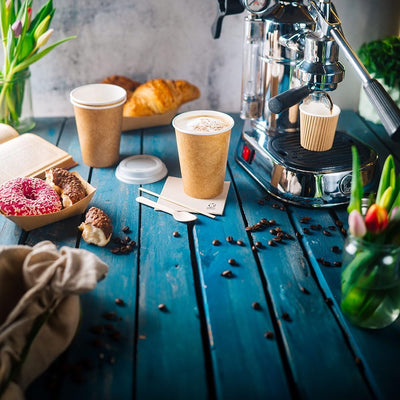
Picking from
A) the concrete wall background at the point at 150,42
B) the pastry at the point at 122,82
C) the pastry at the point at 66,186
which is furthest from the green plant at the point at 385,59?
the pastry at the point at 66,186

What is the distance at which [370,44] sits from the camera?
1.47 meters

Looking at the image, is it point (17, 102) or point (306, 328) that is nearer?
point (306, 328)

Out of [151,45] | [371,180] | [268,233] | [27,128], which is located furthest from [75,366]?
[151,45]

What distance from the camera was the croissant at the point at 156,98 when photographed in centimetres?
144

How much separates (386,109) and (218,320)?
45cm

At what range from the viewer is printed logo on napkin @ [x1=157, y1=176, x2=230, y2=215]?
3.70 ft

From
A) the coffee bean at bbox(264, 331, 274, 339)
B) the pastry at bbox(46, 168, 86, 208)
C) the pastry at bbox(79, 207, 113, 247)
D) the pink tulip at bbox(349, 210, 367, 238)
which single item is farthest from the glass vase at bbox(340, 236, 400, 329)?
the pastry at bbox(46, 168, 86, 208)

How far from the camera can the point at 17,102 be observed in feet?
4.67

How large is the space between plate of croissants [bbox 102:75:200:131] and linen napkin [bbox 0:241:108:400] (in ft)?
Result: 2.44

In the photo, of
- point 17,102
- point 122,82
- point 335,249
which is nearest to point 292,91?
point 335,249

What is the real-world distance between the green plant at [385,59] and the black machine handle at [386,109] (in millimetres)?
614

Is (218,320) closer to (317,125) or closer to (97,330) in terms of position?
(97,330)

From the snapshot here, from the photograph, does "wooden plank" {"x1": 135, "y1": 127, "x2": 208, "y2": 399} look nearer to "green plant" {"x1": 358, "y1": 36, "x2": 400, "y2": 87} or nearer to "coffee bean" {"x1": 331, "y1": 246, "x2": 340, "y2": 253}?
"coffee bean" {"x1": 331, "y1": 246, "x2": 340, "y2": 253}

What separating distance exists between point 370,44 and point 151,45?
675 mm
